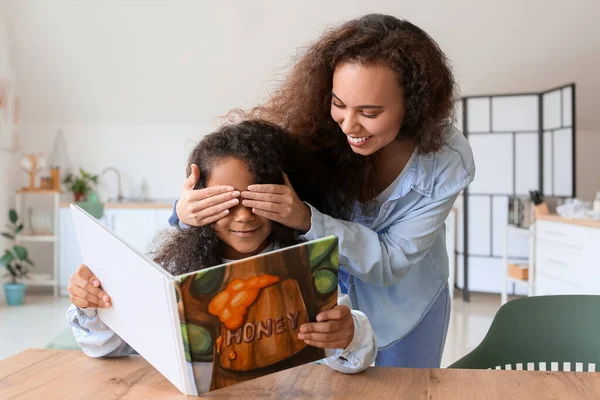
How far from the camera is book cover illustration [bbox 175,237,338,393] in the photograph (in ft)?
3.11

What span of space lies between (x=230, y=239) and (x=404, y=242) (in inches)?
13.5

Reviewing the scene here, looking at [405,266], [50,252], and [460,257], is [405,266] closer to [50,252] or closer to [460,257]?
[460,257]

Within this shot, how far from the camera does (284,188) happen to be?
1.26m

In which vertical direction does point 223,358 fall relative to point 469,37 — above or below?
below

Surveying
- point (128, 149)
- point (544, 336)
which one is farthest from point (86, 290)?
point (128, 149)

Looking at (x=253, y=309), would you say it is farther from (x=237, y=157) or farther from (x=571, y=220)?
(x=571, y=220)

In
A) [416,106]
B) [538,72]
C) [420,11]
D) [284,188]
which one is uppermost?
[420,11]

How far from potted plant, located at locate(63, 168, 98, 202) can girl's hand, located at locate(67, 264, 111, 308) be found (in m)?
5.36

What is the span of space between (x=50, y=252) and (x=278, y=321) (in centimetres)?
603

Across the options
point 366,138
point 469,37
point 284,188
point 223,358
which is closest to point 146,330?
point 223,358

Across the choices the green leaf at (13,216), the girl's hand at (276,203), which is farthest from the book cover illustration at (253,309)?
the green leaf at (13,216)

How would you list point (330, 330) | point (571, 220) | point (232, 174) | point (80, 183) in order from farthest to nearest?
point (80, 183)
point (571, 220)
point (232, 174)
point (330, 330)

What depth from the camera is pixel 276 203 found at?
1240mm

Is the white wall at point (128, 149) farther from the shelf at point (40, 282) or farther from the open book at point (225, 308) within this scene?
the open book at point (225, 308)
